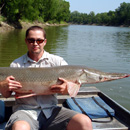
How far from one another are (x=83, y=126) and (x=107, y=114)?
1736 mm

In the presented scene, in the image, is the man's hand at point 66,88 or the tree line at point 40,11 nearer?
the man's hand at point 66,88

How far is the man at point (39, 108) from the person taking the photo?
3.06m

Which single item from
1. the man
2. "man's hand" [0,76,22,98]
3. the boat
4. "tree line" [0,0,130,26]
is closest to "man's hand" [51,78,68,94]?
the man

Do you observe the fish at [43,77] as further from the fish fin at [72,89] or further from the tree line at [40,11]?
the tree line at [40,11]

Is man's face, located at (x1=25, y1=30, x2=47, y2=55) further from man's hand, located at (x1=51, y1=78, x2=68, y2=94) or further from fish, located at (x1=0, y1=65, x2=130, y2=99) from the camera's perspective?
man's hand, located at (x1=51, y1=78, x2=68, y2=94)

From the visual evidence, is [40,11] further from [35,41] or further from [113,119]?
[35,41]

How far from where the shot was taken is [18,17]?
48438mm

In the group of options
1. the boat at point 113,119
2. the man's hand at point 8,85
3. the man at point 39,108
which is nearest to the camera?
the man at point 39,108

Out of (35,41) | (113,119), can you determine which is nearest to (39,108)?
(35,41)

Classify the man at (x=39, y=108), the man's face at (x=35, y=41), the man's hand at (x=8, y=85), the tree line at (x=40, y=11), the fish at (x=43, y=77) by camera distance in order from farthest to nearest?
the tree line at (x=40, y=11)
the man's face at (x=35, y=41)
the fish at (x=43, y=77)
the man's hand at (x=8, y=85)
the man at (x=39, y=108)

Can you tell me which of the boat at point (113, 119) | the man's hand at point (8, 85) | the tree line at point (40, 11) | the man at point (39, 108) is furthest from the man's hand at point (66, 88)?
the tree line at point (40, 11)

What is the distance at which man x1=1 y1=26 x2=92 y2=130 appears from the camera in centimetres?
306

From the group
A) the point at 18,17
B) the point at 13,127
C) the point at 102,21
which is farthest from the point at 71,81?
the point at 102,21

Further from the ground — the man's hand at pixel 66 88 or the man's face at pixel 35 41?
the man's face at pixel 35 41
